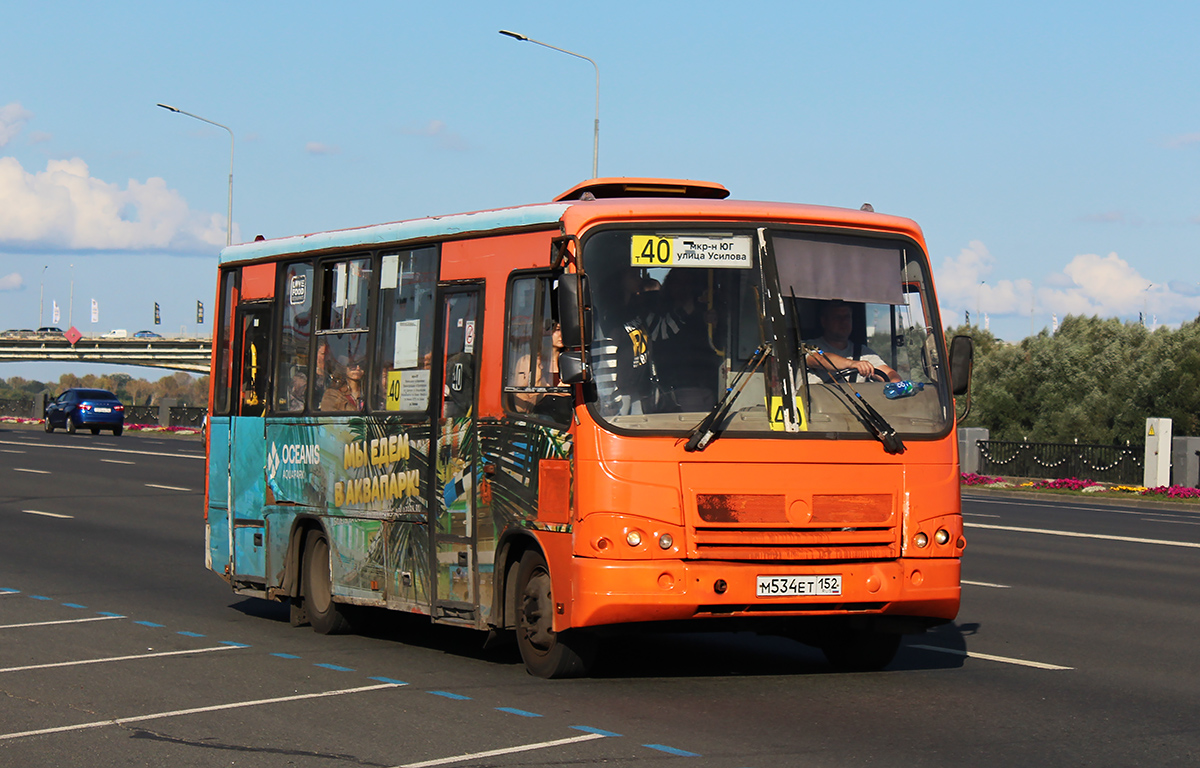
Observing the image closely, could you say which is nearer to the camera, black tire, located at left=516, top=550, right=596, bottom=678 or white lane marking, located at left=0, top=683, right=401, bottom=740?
white lane marking, located at left=0, top=683, right=401, bottom=740

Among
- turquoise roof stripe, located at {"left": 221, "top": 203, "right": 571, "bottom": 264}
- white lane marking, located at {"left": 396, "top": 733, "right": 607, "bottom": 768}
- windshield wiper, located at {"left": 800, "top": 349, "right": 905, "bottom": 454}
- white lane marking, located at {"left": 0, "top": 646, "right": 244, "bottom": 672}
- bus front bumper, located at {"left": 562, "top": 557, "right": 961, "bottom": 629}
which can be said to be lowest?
white lane marking, located at {"left": 0, "top": 646, "right": 244, "bottom": 672}

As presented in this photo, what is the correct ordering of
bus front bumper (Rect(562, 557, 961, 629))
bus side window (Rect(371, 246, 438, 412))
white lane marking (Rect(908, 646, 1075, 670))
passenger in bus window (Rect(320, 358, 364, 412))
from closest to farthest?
bus front bumper (Rect(562, 557, 961, 629)), white lane marking (Rect(908, 646, 1075, 670)), bus side window (Rect(371, 246, 438, 412)), passenger in bus window (Rect(320, 358, 364, 412))

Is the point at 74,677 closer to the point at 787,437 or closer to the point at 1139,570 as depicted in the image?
the point at 787,437

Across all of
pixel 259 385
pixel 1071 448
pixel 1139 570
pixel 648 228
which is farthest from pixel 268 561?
pixel 1071 448

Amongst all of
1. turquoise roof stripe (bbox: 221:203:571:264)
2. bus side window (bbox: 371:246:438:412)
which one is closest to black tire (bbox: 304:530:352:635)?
bus side window (bbox: 371:246:438:412)

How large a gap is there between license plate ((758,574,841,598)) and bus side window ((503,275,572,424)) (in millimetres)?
1466

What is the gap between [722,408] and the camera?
8.99 meters

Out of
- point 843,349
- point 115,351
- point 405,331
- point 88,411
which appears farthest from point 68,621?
point 115,351

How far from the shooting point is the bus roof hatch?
35.1 ft

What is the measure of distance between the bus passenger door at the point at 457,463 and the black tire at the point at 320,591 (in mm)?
1667

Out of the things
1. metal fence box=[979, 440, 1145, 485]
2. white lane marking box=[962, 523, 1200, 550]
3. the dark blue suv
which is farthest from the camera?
the dark blue suv

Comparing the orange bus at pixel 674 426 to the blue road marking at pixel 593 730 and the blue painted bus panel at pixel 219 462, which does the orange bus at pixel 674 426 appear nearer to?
the blue road marking at pixel 593 730

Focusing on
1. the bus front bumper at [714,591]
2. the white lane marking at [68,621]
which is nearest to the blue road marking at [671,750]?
the bus front bumper at [714,591]

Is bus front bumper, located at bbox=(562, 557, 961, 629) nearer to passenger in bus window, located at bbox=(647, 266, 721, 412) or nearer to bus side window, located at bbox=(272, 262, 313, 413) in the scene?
passenger in bus window, located at bbox=(647, 266, 721, 412)
